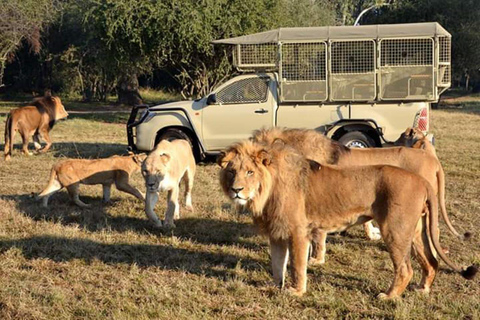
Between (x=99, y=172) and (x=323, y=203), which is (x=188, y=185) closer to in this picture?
(x=99, y=172)

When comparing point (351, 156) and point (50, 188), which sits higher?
point (351, 156)

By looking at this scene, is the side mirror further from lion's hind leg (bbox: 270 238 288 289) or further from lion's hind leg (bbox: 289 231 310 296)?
lion's hind leg (bbox: 289 231 310 296)

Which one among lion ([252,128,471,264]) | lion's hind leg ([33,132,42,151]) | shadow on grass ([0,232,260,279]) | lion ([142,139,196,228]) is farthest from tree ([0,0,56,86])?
lion ([252,128,471,264])

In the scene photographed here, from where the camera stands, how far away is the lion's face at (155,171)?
6797 millimetres

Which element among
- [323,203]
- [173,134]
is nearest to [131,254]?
[323,203]

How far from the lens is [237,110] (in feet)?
37.6

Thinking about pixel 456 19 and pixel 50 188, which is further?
pixel 456 19

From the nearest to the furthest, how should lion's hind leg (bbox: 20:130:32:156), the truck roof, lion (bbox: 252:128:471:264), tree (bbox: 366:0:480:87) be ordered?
1. lion (bbox: 252:128:471:264)
2. the truck roof
3. lion's hind leg (bbox: 20:130:32:156)
4. tree (bbox: 366:0:480:87)

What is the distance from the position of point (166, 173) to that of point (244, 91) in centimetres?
485

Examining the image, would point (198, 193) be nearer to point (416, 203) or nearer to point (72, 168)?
point (72, 168)

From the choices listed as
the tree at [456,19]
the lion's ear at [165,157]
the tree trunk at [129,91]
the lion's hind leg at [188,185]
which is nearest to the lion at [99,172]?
the lion's hind leg at [188,185]

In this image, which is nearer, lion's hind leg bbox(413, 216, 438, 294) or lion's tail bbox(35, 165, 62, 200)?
lion's hind leg bbox(413, 216, 438, 294)

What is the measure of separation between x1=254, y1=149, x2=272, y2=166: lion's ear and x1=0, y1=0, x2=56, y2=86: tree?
25913 mm

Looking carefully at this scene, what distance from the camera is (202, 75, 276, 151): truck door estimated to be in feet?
37.3
